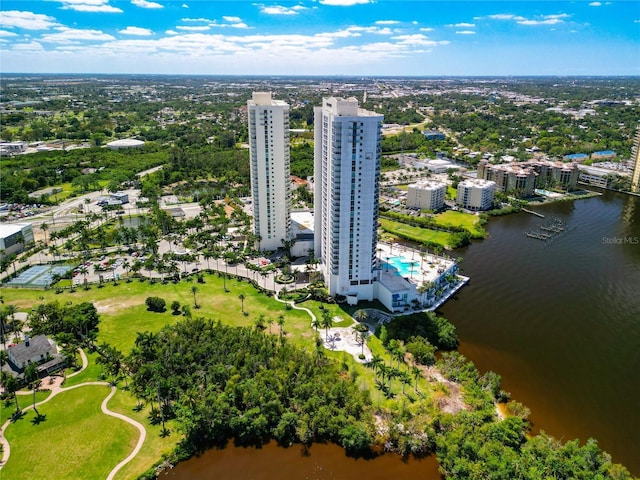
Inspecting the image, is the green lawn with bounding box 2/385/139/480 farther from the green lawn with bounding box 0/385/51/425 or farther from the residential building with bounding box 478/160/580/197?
the residential building with bounding box 478/160/580/197

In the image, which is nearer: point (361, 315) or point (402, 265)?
point (361, 315)

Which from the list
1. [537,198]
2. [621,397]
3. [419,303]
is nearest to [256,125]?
[419,303]

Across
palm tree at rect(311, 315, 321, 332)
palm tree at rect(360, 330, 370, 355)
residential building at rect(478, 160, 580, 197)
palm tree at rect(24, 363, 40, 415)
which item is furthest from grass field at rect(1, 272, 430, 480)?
residential building at rect(478, 160, 580, 197)

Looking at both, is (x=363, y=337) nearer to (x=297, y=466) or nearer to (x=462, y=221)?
(x=297, y=466)

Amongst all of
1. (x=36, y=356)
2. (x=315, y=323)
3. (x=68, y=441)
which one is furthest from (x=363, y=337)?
(x=36, y=356)

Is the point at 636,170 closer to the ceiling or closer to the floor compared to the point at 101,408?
closer to the ceiling

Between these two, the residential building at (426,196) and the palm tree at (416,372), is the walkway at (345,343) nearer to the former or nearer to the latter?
the palm tree at (416,372)

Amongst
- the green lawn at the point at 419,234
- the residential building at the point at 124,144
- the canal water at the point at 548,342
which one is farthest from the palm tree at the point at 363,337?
the residential building at the point at 124,144
